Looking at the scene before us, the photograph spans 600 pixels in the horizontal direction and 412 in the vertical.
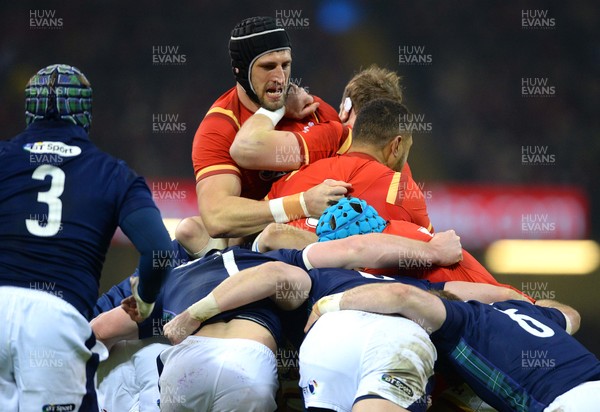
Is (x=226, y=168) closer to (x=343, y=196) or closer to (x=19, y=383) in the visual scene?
(x=343, y=196)

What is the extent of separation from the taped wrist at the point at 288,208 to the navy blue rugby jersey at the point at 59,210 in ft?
3.88

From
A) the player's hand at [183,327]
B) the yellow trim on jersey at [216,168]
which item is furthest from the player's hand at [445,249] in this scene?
the yellow trim on jersey at [216,168]

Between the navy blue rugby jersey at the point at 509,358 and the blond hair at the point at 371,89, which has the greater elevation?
the blond hair at the point at 371,89

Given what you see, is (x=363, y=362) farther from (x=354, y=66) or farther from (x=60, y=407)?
(x=354, y=66)

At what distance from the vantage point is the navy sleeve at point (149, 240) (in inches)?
131

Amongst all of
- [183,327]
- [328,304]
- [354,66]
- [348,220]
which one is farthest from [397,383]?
[354,66]

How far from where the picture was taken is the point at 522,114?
6980 mm

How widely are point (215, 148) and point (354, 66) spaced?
2.30 m

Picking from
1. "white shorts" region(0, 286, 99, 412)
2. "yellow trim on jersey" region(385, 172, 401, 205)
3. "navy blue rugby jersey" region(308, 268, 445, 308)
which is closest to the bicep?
"yellow trim on jersey" region(385, 172, 401, 205)

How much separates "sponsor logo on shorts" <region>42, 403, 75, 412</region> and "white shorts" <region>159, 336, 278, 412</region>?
400 mm

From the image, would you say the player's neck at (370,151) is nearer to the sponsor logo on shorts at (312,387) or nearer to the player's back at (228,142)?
the player's back at (228,142)

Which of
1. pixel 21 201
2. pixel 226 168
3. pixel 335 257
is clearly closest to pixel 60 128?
pixel 21 201

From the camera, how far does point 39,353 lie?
10.2 feet

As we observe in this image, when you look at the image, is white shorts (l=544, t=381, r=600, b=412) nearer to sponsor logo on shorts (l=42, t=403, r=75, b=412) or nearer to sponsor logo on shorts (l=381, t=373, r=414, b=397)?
sponsor logo on shorts (l=381, t=373, r=414, b=397)
